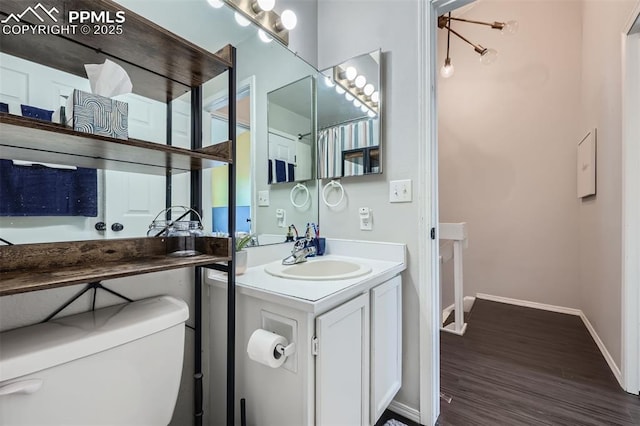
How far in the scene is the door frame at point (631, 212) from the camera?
62.4 inches

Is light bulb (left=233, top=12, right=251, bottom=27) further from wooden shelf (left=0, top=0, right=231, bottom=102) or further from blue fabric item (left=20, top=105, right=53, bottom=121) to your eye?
blue fabric item (left=20, top=105, right=53, bottom=121)

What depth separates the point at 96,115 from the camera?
2.24 feet

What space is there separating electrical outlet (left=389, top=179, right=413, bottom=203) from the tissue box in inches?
45.5

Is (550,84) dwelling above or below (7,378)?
above

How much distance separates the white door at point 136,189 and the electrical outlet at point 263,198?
0.51 m

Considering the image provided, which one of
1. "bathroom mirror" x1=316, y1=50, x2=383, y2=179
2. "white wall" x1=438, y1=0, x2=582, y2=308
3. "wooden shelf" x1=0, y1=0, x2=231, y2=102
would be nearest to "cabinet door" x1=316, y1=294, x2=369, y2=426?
"bathroom mirror" x1=316, y1=50, x2=383, y2=179

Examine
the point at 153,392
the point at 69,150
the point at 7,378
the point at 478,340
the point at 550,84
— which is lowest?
the point at 478,340

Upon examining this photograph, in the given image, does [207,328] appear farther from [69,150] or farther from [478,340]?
[478,340]

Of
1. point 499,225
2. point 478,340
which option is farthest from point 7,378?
point 499,225

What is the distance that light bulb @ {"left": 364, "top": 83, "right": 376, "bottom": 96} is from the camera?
1.53 m

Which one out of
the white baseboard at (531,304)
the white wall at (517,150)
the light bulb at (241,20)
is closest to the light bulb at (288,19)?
the light bulb at (241,20)

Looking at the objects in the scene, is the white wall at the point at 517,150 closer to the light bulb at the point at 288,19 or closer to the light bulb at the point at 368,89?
the light bulb at the point at 368,89

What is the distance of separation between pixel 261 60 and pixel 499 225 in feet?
10.2

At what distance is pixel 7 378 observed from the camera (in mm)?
566
